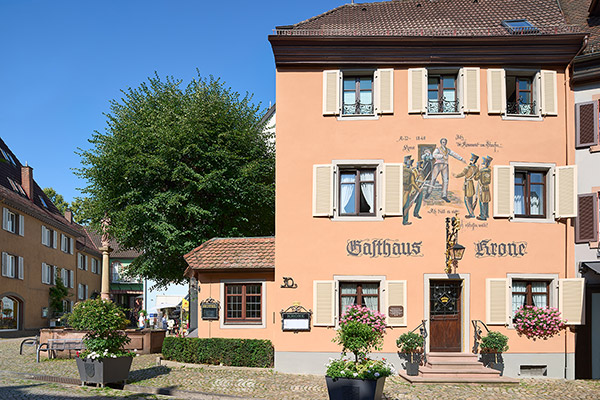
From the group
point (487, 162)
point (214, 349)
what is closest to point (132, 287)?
point (214, 349)

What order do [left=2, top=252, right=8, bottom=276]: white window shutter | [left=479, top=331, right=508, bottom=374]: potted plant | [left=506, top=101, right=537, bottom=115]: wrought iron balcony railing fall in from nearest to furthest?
[left=479, top=331, right=508, bottom=374]: potted plant → [left=506, top=101, right=537, bottom=115]: wrought iron balcony railing → [left=2, top=252, right=8, bottom=276]: white window shutter

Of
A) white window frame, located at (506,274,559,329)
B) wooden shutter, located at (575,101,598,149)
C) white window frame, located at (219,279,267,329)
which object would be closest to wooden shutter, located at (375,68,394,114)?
wooden shutter, located at (575,101,598,149)

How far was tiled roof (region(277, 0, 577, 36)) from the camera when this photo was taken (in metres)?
17.6

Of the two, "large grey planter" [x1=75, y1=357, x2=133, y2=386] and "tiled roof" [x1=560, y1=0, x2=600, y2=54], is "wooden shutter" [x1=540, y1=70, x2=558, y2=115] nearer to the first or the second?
"tiled roof" [x1=560, y1=0, x2=600, y2=54]

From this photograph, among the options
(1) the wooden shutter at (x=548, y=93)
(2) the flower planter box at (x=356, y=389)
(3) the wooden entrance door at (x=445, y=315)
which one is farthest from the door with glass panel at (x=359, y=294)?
(1) the wooden shutter at (x=548, y=93)

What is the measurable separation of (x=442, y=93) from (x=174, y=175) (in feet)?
37.3

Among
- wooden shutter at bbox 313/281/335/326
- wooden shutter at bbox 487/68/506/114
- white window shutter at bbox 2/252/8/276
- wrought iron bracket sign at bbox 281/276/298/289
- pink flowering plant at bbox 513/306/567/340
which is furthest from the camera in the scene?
white window shutter at bbox 2/252/8/276

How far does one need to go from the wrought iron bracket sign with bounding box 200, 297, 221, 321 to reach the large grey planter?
170 inches

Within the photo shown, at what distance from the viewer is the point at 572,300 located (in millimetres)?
16625

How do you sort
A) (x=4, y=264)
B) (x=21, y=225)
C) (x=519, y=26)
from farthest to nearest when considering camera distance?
(x=21, y=225)
(x=4, y=264)
(x=519, y=26)

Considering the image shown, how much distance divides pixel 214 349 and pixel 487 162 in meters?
9.53

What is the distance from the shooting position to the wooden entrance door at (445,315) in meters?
16.8

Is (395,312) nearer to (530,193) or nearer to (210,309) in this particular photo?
(530,193)

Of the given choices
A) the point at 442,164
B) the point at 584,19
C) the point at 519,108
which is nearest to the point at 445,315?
the point at 442,164
